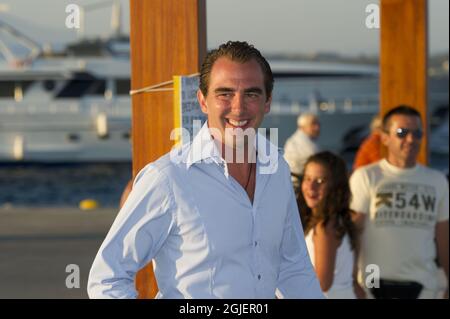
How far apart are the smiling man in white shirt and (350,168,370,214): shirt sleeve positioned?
3.04m

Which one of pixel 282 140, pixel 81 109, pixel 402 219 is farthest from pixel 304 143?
pixel 81 109

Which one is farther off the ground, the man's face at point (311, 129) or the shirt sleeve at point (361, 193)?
the man's face at point (311, 129)

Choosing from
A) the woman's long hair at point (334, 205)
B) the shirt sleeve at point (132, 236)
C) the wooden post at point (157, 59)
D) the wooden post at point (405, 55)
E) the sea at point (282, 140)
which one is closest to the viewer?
the shirt sleeve at point (132, 236)

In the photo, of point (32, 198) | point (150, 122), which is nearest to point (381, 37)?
point (150, 122)

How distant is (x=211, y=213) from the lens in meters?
2.96

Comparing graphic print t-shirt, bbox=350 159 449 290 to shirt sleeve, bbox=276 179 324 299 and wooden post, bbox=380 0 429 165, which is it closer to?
wooden post, bbox=380 0 429 165

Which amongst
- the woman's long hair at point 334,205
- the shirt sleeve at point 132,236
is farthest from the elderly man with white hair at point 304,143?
the shirt sleeve at point 132,236

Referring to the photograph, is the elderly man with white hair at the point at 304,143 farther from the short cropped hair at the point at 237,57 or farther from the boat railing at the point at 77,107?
the boat railing at the point at 77,107

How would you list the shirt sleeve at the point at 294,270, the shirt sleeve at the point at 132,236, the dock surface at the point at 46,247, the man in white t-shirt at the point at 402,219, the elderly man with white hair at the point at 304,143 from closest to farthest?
the shirt sleeve at the point at 132,236, the shirt sleeve at the point at 294,270, the man in white t-shirt at the point at 402,219, the dock surface at the point at 46,247, the elderly man with white hair at the point at 304,143

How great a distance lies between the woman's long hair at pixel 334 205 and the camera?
18.8ft

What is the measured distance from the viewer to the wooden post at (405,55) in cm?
799

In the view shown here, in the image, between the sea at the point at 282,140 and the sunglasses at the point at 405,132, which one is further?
the sea at the point at 282,140

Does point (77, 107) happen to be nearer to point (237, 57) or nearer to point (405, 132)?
point (405, 132)
